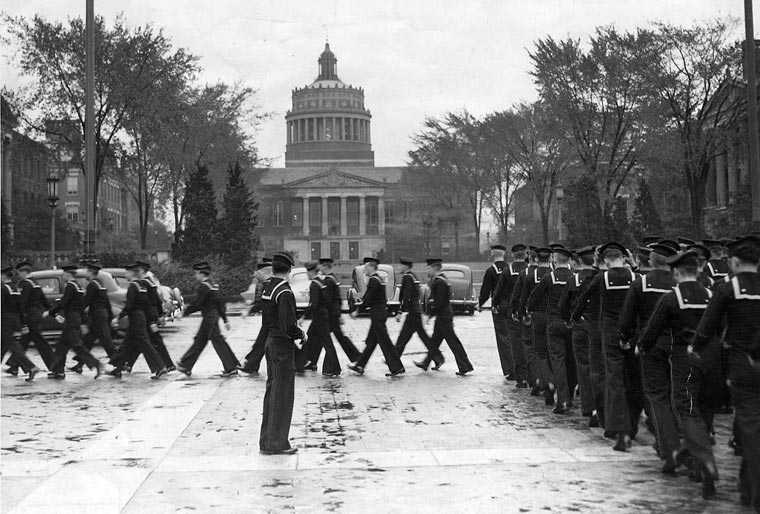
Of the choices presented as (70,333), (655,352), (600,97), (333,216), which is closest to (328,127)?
(333,216)

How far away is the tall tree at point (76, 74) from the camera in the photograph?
38.1 metres

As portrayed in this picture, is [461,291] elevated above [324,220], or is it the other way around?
[324,220]

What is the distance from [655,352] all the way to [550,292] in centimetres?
351

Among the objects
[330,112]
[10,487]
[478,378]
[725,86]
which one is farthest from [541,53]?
[330,112]

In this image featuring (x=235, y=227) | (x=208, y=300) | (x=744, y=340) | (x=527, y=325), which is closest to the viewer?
(x=744, y=340)

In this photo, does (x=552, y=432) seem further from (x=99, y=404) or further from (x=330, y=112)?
(x=330, y=112)

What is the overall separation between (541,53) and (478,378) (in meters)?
23.5

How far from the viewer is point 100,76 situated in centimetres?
3806

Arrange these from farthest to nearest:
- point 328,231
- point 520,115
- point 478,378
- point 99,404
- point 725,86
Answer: point 328,231 < point 520,115 < point 725,86 < point 478,378 < point 99,404

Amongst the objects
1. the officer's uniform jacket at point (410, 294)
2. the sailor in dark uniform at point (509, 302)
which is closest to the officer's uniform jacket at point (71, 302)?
the officer's uniform jacket at point (410, 294)

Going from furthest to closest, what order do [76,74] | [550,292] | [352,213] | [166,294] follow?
[352,213] < [76,74] < [166,294] < [550,292]

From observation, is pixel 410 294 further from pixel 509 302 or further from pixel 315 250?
pixel 315 250

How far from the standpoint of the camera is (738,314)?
6.96 m

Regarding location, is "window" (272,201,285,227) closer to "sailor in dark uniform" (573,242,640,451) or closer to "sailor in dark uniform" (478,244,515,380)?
"sailor in dark uniform" (478,244,515,380)
